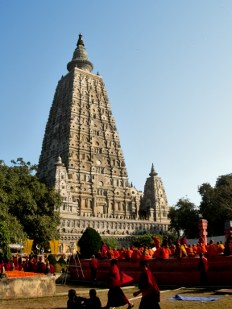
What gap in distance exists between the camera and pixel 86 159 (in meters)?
67.9

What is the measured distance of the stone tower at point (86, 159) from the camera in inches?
2389

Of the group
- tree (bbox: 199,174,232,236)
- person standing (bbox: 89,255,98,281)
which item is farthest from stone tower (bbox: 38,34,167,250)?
person standing (bbox: 89,255,98,281)

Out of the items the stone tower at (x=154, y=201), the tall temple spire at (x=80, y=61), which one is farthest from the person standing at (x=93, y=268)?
the tall temple spire at (x=80, y=61)

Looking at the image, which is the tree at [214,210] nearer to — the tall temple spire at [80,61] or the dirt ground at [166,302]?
the tall temple spire at [80,61]

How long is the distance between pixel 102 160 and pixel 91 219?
15.0 meters

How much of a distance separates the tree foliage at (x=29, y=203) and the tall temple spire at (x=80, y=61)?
43.1 metres

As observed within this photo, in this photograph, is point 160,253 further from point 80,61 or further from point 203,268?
point 80,61

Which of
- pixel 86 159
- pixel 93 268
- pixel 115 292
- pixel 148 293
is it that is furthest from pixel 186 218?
pixel 148 293

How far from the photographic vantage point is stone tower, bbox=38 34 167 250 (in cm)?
6069

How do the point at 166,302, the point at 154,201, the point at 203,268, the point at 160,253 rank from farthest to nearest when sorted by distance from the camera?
the point at 154,201, the point at 160,253, the point at 203,268, the point at 166,302

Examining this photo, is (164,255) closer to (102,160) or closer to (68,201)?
(68,201)

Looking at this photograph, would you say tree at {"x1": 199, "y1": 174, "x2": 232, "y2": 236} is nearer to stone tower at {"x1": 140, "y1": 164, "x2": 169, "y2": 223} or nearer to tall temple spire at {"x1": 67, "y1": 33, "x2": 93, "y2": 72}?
stone tower at {"x1": 140, "y1": 164, "x2": 169, "y2": 223}

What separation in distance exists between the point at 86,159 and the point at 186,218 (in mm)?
21567

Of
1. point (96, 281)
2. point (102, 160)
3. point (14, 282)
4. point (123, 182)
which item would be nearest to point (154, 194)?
point (123, 182)
